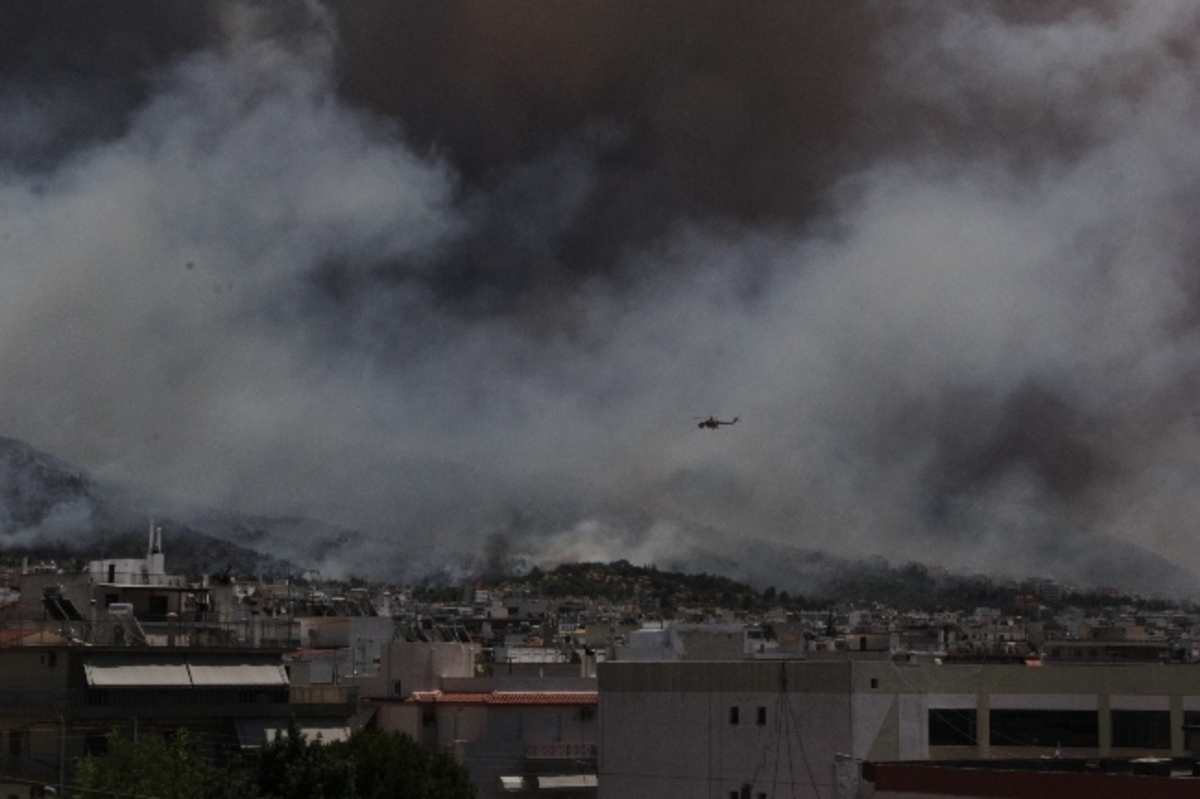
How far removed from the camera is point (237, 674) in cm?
6197

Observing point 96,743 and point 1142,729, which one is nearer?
point 1142,729

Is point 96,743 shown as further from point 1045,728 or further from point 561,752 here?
point 1045,728

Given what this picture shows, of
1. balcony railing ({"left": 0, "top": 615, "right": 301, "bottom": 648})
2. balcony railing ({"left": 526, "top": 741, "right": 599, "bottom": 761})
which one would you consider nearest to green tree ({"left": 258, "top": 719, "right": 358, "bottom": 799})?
balcony railing ({"left": 0, "top": 615, "right": 301, "bottom": 648})

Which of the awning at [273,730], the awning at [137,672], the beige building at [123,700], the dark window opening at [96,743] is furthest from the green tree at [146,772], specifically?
the awning at [273,730]

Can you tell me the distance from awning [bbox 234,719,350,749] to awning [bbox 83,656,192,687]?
6.91ft

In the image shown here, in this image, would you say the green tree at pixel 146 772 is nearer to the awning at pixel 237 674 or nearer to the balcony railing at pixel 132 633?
the awning at pixel 237 674

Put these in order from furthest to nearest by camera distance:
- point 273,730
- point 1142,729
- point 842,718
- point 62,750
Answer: point 273,730, point 1142,729, point 62,750, point 842,718

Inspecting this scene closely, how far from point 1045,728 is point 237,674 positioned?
22.3 meters

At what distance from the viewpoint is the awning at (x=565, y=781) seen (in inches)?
3031

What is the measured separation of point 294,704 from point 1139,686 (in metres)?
23.7

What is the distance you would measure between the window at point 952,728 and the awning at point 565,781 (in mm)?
23614

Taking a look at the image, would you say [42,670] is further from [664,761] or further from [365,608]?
[365,608]

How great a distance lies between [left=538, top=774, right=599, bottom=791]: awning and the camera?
3031 inches

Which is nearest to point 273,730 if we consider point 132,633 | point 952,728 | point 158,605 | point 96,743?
point 132,633
